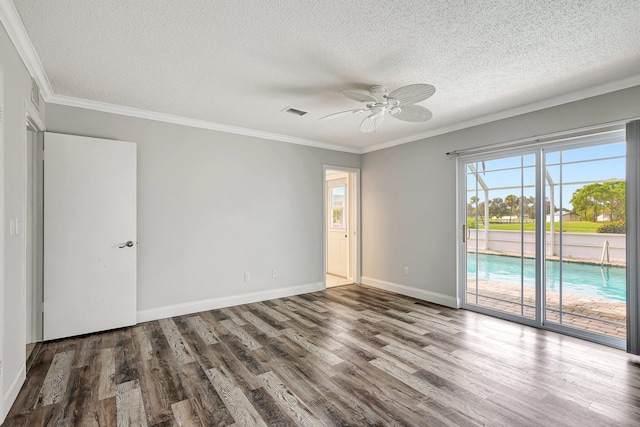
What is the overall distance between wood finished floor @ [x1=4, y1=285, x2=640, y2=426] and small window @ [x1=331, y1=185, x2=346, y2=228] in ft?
9.63

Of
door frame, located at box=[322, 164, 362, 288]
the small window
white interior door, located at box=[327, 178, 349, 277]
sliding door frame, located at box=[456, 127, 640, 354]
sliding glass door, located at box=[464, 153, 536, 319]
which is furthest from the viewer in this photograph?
the small window

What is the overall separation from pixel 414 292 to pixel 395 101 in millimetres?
3175

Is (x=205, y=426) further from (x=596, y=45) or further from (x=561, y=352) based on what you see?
(x=596, y=45)

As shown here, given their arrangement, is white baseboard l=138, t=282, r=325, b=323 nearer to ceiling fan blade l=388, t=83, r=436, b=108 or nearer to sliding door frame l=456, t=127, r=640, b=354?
sliding door frame l=456, t=127, r=640, b=354

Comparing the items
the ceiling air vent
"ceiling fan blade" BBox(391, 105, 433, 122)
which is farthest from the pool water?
the ceiling air vent

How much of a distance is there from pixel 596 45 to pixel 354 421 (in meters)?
3.15

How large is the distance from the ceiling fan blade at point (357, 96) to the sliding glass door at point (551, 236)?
A: 216 cm

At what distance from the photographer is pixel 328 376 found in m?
2.50

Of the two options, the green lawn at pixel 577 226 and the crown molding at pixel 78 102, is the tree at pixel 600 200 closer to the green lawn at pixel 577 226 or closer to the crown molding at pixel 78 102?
the green lawn at pixel 577 226

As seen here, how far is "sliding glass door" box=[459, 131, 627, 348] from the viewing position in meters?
3.09

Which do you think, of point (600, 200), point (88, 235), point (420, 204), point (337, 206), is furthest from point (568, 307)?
point (88, 235)

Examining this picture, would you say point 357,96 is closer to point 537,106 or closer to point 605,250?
point 537,106

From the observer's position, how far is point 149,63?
2.62m

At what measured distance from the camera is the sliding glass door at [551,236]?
309cm
